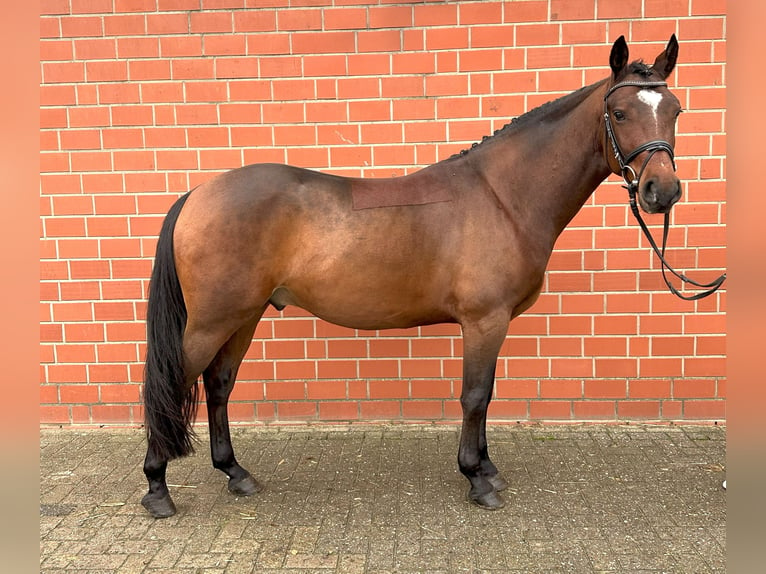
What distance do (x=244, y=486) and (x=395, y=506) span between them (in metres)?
0.88

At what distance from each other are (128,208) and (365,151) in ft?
5.95

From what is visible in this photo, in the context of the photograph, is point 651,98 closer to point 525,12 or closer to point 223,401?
point 525,12

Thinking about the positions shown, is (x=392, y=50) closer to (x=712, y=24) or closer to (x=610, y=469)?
(x=712, y=24)

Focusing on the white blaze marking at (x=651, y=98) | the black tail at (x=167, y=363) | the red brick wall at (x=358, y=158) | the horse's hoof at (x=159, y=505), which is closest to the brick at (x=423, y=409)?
the red brick wall at (x=358, y=158)

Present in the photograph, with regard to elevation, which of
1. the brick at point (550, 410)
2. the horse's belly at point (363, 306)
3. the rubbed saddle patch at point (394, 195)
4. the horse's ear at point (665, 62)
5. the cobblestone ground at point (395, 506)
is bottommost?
the cobblestone ground at point (395, 506)

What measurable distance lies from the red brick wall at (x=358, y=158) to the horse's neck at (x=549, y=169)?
96cm

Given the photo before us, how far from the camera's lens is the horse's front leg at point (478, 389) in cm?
279

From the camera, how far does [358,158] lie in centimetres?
384

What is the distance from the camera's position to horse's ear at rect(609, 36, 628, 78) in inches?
97.8

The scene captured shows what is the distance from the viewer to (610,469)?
3.21m

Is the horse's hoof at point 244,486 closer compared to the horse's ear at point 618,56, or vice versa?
the horse's ear at point 618,56

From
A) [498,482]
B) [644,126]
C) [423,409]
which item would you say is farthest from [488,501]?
[644,126]

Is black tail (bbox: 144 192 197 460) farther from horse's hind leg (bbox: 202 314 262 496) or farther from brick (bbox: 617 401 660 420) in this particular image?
brick (bbox: 617 401 660 420)

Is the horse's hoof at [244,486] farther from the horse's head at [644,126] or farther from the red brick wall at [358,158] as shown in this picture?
the horse's head at [644,126]
